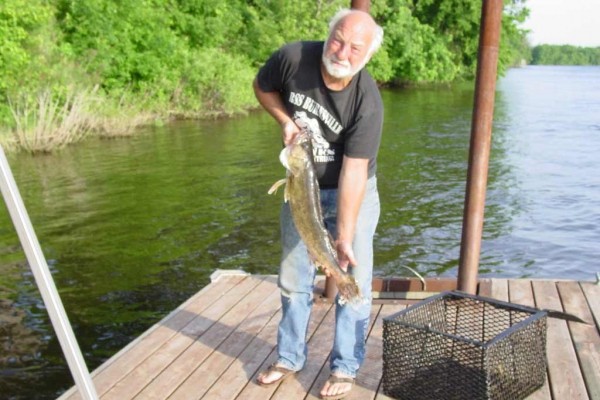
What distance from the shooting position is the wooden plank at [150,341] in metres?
4.31

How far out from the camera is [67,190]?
49.9 feet

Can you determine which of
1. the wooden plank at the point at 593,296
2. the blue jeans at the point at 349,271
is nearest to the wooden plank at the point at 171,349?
the blue jeans at the point at 349,271

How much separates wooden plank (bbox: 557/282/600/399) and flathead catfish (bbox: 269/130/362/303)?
1572 millimetres

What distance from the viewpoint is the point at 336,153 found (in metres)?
3.88

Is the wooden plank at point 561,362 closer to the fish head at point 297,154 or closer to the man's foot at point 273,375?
the man's foot at point 273,375

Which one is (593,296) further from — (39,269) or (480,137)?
(39,269)

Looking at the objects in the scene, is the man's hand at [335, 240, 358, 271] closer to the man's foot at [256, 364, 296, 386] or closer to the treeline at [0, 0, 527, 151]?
the man's foot at [256, 364, 296, 386]

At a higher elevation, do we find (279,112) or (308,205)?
(279,112)

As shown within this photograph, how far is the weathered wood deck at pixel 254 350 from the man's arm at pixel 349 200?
2.88ft

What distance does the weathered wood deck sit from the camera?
13.5 ft

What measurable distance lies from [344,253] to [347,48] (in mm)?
1086

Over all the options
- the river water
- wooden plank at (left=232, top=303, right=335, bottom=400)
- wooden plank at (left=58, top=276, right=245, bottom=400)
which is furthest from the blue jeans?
the river water

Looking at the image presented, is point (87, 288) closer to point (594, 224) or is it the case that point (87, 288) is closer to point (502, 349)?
point (502, 349)

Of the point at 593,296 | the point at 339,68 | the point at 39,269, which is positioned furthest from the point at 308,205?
the point at 593,296
